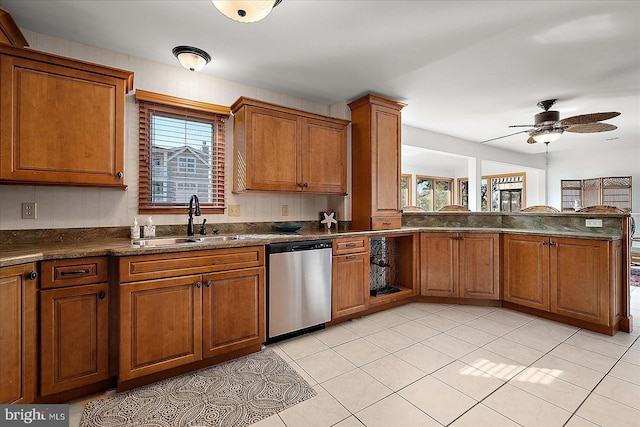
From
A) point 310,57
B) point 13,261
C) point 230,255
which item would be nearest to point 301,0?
point 310,57

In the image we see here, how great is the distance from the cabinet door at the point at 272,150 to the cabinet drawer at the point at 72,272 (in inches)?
53.0

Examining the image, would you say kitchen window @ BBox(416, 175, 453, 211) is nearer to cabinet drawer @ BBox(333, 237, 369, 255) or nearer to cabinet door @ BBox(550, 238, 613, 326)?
cabinet door @ BBox(550, 238, 613, 326)

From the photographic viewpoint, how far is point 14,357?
156cm

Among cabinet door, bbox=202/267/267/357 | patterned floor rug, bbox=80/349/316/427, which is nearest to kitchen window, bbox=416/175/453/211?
cabinet door, bbox=202/267/267/357

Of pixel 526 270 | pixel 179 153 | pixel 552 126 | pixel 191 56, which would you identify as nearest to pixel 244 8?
pixel 191 56

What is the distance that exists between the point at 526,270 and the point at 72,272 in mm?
4019

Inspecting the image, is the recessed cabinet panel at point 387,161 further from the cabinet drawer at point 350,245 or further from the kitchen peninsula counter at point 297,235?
the cabinet drawer at point 350,245

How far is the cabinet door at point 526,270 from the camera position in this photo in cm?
309

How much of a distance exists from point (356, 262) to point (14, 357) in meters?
2.51

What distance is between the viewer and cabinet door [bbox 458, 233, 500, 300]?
11.3 feet

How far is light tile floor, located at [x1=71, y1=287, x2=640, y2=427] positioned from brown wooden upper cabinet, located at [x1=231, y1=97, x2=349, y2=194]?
1.52 m

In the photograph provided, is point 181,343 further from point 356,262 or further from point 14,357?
point 356,262

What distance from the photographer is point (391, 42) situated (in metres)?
2.46

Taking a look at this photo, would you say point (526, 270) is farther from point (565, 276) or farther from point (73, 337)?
point (73, 337)
